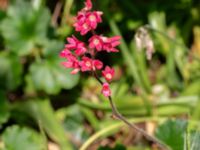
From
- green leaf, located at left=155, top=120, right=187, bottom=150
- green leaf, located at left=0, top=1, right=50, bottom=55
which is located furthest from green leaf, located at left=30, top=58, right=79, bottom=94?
green leaf, located at left=155, top=120, right=187, bottom=150

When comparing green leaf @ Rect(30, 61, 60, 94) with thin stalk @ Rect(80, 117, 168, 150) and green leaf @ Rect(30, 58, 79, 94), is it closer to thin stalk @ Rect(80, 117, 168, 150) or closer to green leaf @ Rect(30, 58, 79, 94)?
green leaf @ Rect(30, 58, 79, 94)

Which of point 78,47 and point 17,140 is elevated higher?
point 78,47

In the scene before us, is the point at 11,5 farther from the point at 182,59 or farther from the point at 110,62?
the point at 182,59

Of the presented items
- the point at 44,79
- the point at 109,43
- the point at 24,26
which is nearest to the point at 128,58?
the point at 44,79

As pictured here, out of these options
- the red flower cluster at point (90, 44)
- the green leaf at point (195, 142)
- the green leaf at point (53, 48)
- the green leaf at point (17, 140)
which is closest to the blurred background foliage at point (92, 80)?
the green leaf at point (53, 48)

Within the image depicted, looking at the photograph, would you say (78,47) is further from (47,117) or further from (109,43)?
(47,117)

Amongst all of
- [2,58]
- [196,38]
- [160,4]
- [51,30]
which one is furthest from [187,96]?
[2,58]
